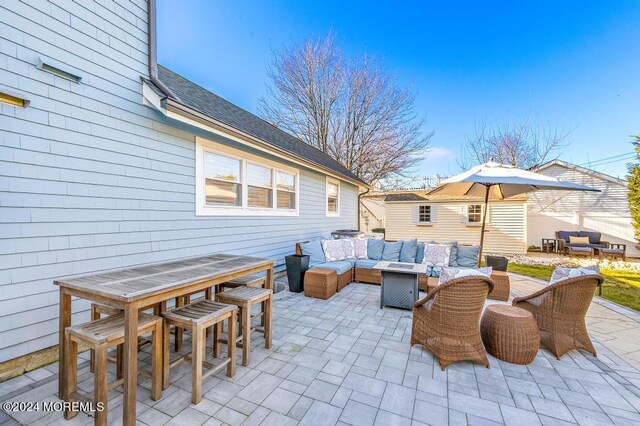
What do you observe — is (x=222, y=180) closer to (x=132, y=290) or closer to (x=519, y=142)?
(x=132, y=290)

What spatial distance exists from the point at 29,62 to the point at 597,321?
8.01 m

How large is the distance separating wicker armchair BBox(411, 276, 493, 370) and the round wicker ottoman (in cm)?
30

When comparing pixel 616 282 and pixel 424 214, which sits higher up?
pixel 424 214

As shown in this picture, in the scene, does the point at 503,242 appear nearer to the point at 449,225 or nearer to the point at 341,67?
the point at 449,225

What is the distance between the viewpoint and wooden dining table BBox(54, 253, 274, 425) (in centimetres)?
188

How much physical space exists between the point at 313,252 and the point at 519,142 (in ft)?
56.3

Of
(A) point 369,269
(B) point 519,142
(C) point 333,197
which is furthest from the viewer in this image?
(B) point 519,142

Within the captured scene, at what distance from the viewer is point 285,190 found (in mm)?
6824

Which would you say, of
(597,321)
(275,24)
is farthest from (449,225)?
(275,24)

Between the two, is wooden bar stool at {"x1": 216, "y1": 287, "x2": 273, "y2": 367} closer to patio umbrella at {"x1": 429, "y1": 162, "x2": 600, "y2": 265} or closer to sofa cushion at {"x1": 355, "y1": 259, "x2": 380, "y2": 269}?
sofa cushion at {"x1": 355, "y1": 259, "x2": 380, "y2": 269}

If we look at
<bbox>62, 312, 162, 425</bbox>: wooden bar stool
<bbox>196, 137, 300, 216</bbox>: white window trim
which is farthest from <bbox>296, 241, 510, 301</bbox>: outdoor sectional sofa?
<bbox>62, 312, 162, 425</bbox>: wooden bar stool

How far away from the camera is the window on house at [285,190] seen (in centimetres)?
656

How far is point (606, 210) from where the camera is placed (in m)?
12.6

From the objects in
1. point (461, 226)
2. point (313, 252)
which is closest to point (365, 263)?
point (313, 252)
